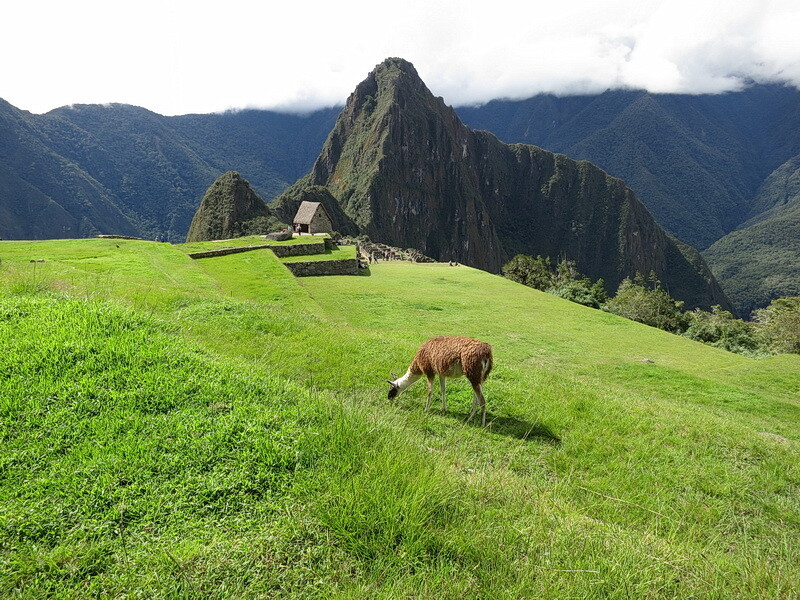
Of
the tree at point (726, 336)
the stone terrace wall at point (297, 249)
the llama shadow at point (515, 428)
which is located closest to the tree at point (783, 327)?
the tree at point (726, 336)

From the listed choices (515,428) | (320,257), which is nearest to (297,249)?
(320,257)

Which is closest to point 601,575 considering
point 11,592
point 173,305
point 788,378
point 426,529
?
point 426,529

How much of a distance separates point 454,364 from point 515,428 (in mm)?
1559

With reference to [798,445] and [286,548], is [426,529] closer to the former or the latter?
[286,548]

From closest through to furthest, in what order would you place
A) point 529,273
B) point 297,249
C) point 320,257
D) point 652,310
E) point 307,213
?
point 320,257 → point 297,249 → point 652,310 → point 529,273 → point 307,213

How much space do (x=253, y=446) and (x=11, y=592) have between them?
1.72 metres

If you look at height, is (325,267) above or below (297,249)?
below

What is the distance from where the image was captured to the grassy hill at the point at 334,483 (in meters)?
2.66

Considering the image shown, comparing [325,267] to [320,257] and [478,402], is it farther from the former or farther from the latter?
[478,402]

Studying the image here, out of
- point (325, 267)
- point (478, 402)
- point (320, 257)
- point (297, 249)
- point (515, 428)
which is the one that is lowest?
point (515, 428)

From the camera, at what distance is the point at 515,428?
6.77m

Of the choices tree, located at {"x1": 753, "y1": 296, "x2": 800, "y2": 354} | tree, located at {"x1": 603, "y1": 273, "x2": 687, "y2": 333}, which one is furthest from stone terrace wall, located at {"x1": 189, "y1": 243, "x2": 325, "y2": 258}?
tree, located at {"x1": 753, "y1": 296, "x2": 800, "y2": 354}

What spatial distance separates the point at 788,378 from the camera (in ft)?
51.1

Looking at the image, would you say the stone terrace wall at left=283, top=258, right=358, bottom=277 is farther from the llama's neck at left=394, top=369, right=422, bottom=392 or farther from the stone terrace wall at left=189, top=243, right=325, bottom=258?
the llama's neck at left=394, top=369, right=422, bottom=392
